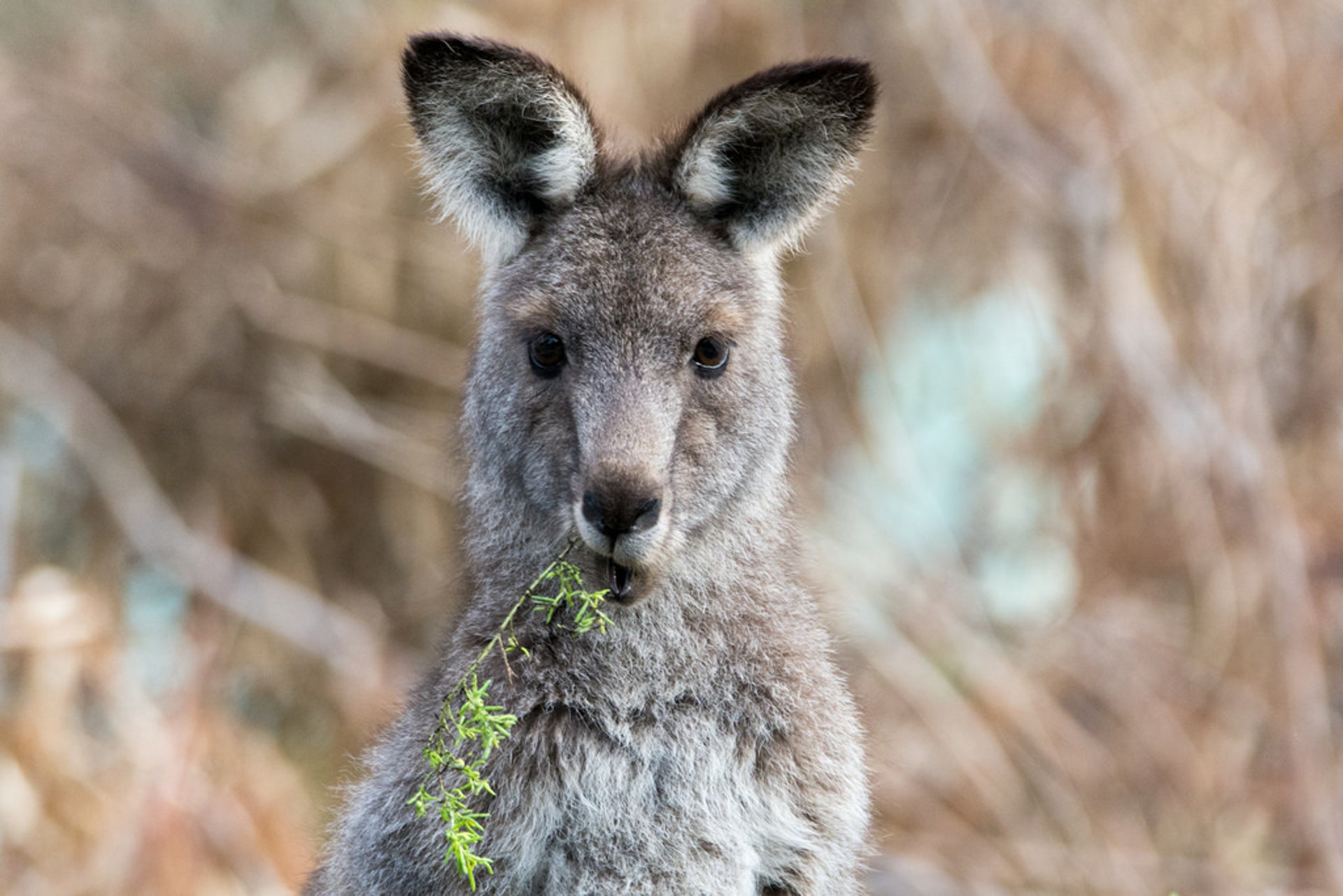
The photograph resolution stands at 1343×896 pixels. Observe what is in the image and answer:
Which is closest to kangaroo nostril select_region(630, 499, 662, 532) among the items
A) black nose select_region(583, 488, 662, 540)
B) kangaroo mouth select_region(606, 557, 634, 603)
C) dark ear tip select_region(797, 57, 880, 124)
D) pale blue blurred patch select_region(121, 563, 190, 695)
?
black nose select_region(583, 488, 662, 540)

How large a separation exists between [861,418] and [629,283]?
4.78 metres

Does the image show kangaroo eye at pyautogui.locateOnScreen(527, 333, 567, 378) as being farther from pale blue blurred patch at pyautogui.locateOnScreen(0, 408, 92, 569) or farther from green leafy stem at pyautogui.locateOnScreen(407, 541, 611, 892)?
pale blue blurred patch at pyautogui.locateOnScreen(0, 408, 92, 569)

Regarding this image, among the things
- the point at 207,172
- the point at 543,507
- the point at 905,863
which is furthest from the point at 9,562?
the point at 543,507

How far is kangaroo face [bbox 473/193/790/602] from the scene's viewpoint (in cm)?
292

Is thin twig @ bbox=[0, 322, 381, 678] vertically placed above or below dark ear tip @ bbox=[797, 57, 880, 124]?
below

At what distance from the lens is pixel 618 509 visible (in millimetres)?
2811

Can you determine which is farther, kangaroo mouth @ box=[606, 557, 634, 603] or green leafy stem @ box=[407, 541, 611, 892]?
kangaroo mouth @ box=[606, 557, 634, 603]

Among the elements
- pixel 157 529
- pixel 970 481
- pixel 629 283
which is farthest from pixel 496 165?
pixel 157 529

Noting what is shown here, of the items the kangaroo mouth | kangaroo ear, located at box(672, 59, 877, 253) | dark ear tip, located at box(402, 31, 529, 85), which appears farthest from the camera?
kangaroo ear, located at box(672, 59, 877, 253)

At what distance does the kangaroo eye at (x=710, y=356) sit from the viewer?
317cm

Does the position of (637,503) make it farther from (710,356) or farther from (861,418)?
(861,418)

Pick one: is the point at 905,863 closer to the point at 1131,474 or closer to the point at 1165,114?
the point at 1131,474

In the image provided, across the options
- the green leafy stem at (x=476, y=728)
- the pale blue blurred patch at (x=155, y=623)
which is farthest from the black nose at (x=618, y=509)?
the pale blue blurred patch at (x=155, y=623)

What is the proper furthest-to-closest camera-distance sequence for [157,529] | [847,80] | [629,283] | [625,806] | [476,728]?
[157,529] < [847,80] < [629,283] < [625,806] < [476,728]
